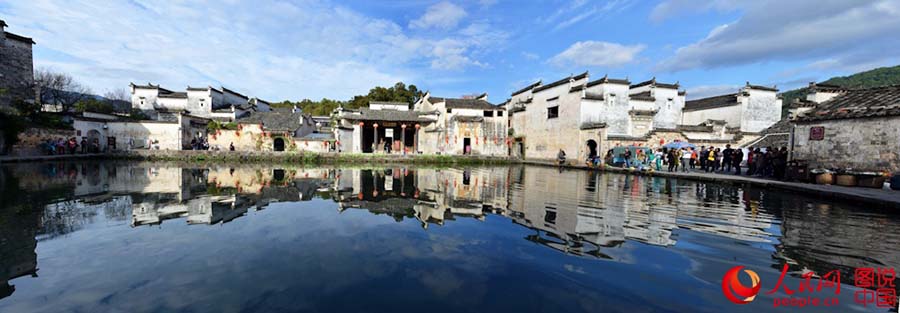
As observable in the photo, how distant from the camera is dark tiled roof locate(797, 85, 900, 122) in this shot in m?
9.53

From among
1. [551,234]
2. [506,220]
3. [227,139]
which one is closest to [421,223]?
[506,220]

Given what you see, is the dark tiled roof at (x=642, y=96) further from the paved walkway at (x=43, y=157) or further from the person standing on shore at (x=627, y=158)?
the paved walkway at (x=43, y=157)

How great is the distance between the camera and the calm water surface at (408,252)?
282 cm

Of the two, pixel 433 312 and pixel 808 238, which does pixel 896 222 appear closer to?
pixel 808 238

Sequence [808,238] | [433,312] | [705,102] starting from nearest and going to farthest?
[433,312], [808,238], [705,102]

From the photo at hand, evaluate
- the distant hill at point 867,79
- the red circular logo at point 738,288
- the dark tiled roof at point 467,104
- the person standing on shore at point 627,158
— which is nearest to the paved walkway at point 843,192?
the person standing on shore at point 627,158

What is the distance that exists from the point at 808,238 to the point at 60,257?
9.76 m

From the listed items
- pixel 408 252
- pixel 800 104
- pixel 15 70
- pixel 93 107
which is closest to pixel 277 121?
pixel 93 107

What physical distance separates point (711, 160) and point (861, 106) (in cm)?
576

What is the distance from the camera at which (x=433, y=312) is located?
2613 millimetres

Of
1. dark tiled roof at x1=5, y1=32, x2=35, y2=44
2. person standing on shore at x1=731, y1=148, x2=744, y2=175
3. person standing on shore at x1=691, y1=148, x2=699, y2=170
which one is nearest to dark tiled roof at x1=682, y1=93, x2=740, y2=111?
person standing on shore at x1=691, y1=148, x2=699, y2=170

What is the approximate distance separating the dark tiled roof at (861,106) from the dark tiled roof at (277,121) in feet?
96.7

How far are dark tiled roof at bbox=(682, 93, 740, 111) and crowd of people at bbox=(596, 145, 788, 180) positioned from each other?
9546 millimetres

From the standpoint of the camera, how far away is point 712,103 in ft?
89.1
